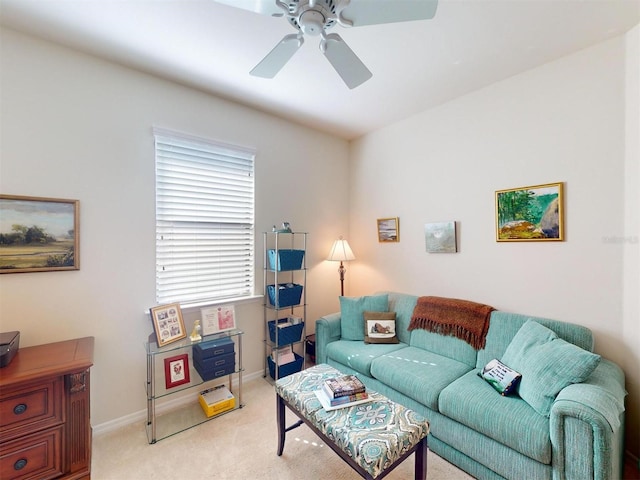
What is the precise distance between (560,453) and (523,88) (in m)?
2.52

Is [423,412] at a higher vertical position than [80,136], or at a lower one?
lower

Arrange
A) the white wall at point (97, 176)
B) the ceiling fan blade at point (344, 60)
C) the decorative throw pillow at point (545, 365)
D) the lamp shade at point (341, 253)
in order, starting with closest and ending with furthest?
the ceiling fan blade at point (344, 60) → the decorative throw pillow at point (545, 365) → the white wall at point (97, 176) → the lamp shade at point (341, 253)

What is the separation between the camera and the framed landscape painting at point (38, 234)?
1829mm

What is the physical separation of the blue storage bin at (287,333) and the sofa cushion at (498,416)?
153 centimetres

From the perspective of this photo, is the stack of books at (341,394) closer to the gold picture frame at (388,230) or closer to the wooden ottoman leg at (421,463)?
the wooden ottoman leg at (421,463)

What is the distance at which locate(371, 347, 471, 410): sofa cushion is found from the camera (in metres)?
1.98

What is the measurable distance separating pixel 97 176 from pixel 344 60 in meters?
1.97

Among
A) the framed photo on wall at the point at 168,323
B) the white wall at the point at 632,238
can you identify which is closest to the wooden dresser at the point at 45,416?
the framed photo on wall at the point at 168,323

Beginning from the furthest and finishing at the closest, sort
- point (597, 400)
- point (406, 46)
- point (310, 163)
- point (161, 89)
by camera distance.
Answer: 1. point (310, 163)
2. point (161, 89)
3. point (406, 46)
4. point (597, 400)

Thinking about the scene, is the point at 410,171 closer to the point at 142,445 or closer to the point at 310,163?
the point at 310,163

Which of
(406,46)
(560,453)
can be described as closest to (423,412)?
(560,453)

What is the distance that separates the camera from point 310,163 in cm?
346

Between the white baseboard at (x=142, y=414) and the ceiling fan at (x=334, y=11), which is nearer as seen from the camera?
the ceiling fan at (x=334, y=11)

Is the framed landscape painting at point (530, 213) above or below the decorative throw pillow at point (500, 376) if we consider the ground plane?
above
